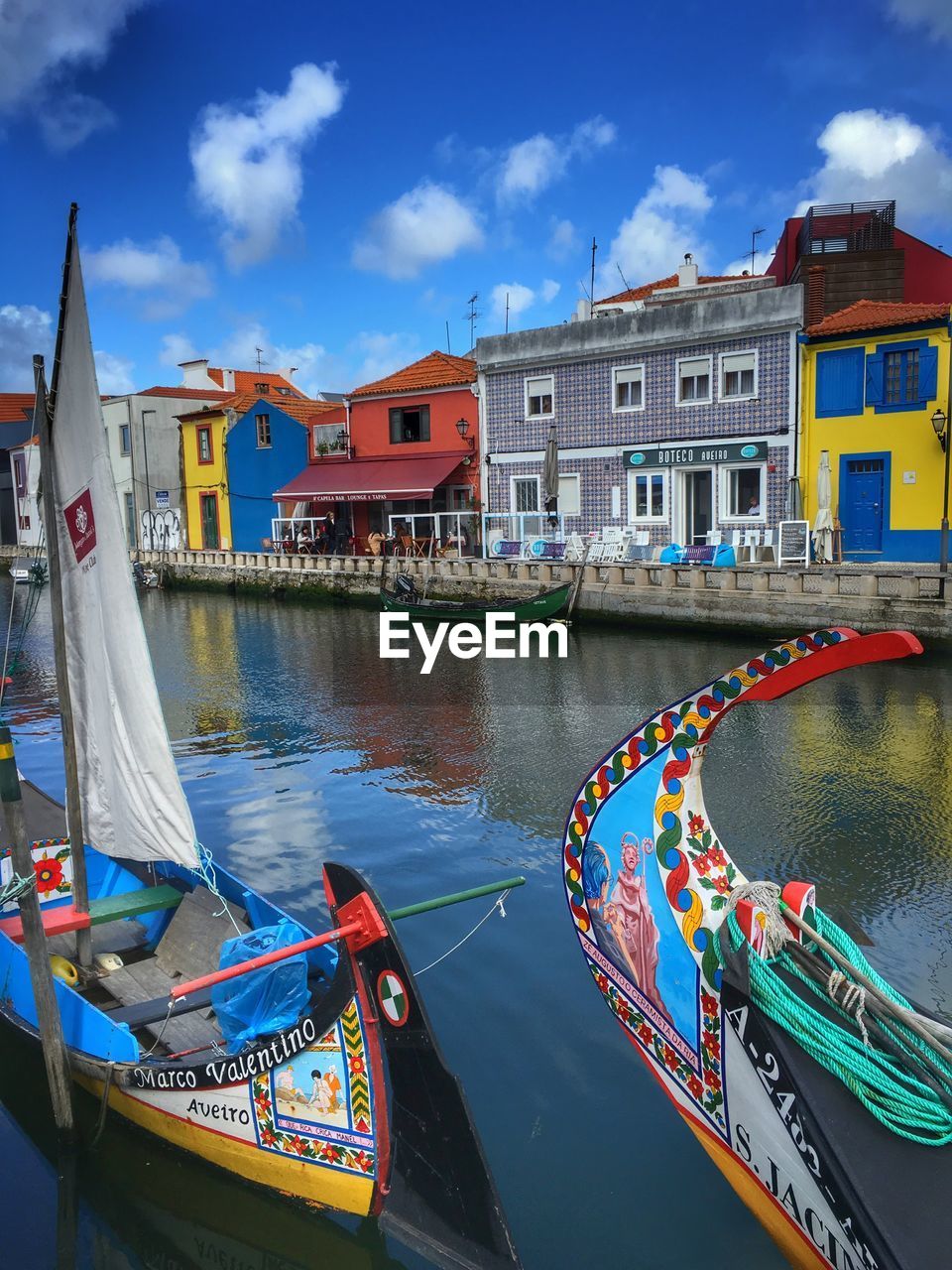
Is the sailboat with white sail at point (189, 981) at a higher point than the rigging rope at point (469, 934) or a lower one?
higher

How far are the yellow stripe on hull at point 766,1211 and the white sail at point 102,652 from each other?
3.85 metres

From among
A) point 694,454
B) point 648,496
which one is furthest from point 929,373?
point 648,496

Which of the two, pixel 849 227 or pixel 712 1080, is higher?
pixel 849 227

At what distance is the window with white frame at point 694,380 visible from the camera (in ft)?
92.4

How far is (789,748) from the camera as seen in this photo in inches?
582

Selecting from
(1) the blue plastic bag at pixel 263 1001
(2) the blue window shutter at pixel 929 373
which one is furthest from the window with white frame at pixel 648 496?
(1) the blue plastic bag at pixel 263 1001

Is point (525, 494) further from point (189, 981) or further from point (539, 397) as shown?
point (189, 981)

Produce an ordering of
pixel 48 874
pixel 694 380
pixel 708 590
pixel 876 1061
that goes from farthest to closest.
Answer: pixel 694 380, pixel 708 590, pixel 48 874, pixel 876 1061

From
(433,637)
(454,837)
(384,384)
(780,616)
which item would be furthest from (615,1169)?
(384,384)

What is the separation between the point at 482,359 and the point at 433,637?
1076cm

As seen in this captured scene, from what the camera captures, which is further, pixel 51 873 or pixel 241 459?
pixel 241 459

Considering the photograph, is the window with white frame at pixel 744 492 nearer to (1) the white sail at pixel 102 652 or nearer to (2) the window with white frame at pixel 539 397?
(2) the window with white frame at pixel 539 397
